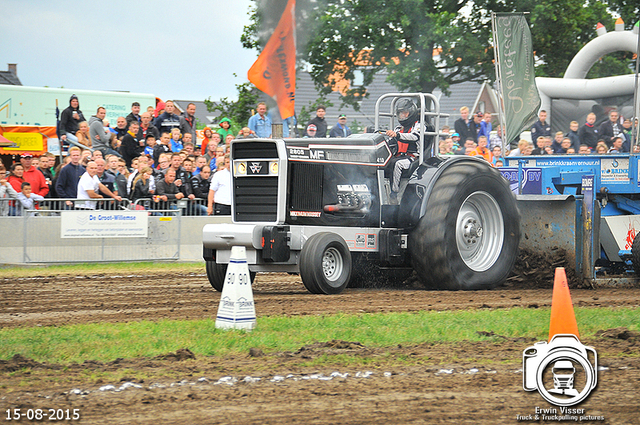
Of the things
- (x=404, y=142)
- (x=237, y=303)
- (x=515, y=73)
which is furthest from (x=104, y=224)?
(x=515, y=73)

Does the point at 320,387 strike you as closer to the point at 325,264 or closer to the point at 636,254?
the point at 325,264

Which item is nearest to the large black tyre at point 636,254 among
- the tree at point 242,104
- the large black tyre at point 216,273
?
the large black tyre at point 216,273

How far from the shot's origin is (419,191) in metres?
9.37

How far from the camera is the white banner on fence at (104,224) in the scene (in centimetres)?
1329

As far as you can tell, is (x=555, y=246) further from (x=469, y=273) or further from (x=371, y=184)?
(x=371, y=184)

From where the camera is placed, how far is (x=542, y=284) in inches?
393

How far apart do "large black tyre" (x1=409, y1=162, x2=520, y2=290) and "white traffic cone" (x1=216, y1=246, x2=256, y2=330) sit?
317 cm

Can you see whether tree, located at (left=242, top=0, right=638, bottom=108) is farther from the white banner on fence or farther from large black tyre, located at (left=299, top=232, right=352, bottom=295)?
large black tyre, located at (left=299, top=232, right=352, bottom=295)

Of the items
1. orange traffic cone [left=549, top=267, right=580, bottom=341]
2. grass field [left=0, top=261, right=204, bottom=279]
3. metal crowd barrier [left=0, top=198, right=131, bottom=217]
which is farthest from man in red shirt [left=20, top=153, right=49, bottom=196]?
orange traffic cone [left=549, top=267, right=580, bottom=341]

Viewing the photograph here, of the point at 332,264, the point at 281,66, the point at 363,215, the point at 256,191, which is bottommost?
the point at 332,264

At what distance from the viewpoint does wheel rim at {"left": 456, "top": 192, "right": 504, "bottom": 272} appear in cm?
949

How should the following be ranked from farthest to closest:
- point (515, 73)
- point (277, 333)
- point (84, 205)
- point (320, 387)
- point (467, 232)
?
1. point (515, 73)
2. point (84, 205)
3. point (467, 232)
4. point (277, 333)
5. point (320, 387)

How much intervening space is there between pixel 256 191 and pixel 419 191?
191 cm

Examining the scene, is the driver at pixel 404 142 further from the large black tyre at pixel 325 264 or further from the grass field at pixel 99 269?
the grass field at pixel 99 269
